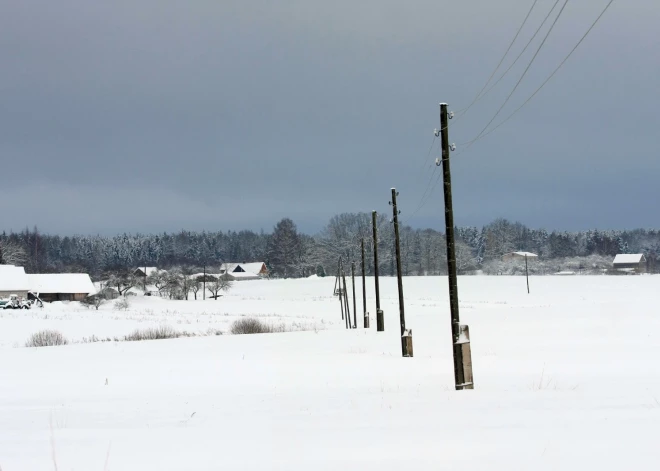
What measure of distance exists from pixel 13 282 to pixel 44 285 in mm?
8108

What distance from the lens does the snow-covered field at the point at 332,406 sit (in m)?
5.45

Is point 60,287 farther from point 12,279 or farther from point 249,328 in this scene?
point 249,328

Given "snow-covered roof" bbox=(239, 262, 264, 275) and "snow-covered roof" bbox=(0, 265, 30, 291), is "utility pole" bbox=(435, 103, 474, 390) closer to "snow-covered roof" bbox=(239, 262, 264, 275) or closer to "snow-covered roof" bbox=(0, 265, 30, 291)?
"snow-covered roof" bbox=(0, 265, 30, 291)

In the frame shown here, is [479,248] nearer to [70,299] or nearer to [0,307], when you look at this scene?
[70,299]

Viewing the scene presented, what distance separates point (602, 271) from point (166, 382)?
142m

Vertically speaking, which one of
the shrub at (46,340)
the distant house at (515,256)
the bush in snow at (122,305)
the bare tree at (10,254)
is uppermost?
the bare tree at (10,254)

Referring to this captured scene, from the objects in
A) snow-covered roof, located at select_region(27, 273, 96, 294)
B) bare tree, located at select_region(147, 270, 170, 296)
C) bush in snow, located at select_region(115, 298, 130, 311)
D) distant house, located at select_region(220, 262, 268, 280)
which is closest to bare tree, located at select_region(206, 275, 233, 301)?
bare tree, located at select_region(147, 270, 170, 296)

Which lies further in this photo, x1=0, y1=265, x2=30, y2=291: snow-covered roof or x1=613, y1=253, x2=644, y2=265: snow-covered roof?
x1=613, y1=253, x2=644, y2=265: snow-covered roof

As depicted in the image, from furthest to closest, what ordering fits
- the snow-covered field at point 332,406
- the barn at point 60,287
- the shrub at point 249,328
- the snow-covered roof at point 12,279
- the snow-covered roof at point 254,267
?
the snow-covered roof at point 254,267 < the barn at point 60,287 < the snow-covered roof at point 12,279 < the shrub at point 249,328 < the snow-covered field at point 332,406

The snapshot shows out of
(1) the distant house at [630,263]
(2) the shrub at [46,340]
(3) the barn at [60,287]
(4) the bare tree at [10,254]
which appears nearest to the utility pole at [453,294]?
(2) the shrub at [46,340]

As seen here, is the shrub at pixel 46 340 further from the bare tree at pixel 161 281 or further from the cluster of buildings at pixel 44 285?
the bare tree at pixel 161 281

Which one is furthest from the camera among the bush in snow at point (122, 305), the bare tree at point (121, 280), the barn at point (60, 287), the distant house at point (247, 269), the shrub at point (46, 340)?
the distant house at point (247, 269)

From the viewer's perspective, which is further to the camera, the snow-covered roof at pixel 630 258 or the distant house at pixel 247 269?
the distant house at pixel 247 269

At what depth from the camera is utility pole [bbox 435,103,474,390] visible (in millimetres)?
11242
